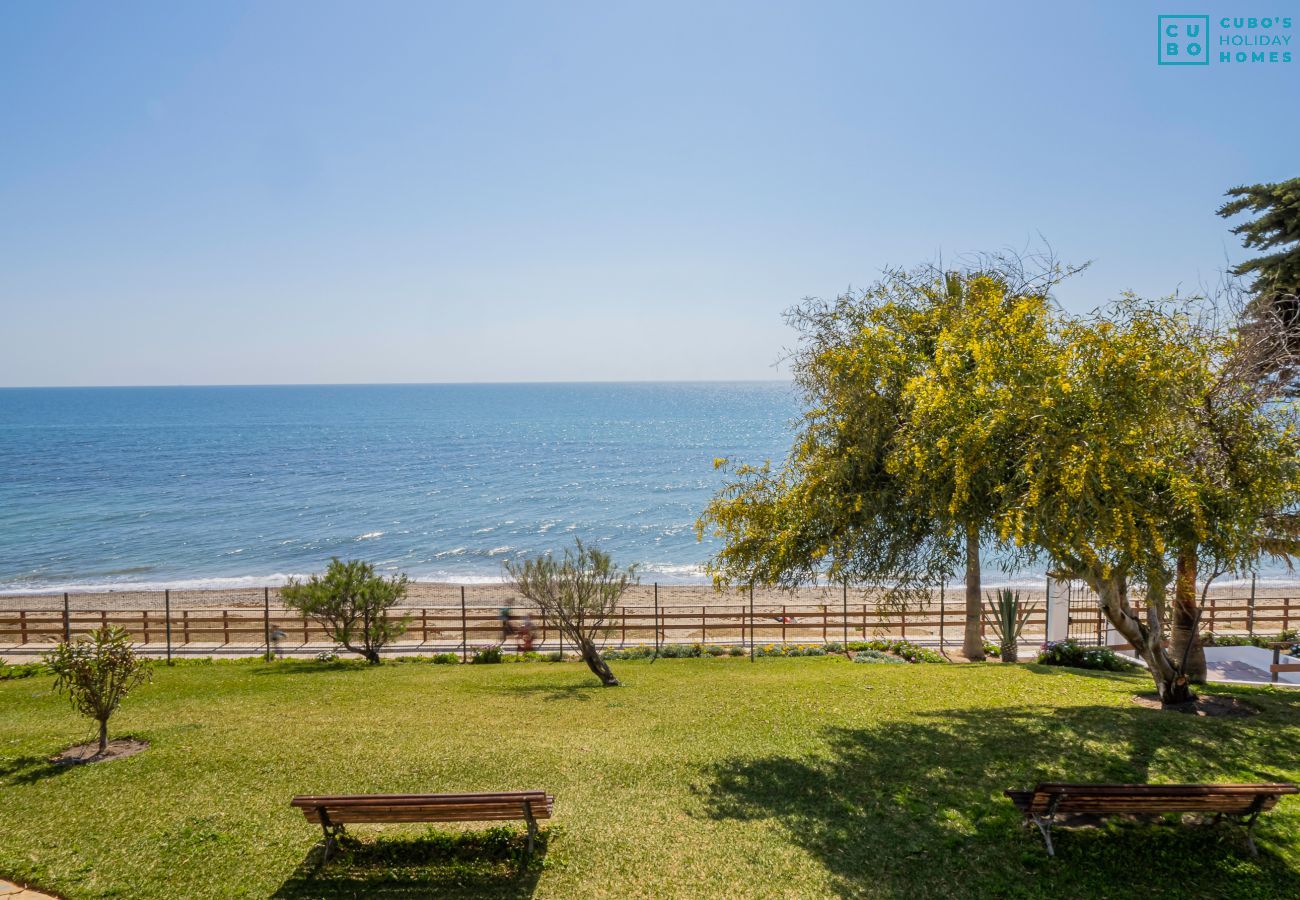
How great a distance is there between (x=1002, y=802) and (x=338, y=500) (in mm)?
62592

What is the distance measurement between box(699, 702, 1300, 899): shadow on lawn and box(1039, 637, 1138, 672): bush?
192 inches

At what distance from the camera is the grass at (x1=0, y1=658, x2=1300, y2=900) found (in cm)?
599

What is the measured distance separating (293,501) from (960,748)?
6255 cm

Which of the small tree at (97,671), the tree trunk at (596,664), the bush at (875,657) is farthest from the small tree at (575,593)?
the small tree at (97,671)

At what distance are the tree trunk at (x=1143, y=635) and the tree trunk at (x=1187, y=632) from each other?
0.33 meters

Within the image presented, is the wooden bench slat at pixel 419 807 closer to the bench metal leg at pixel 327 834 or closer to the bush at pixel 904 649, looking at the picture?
the bench metal leg at pixel 327 834

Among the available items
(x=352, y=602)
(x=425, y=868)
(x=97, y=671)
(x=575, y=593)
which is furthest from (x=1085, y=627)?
(x=97, y=671)

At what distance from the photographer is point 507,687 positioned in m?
14.7

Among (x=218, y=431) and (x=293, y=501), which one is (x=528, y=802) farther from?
(x=218, y=431)

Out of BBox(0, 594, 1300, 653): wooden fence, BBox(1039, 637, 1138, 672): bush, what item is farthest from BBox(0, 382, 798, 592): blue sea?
BBox(1039, 637, 1138, 672): bush

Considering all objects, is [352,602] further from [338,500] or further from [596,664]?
[338,500]

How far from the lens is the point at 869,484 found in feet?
29.1

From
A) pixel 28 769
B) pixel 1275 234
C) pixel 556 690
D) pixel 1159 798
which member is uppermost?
pixel 1275 234

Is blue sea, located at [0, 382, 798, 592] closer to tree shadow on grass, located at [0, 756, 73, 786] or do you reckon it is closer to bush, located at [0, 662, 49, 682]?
tree shadow on grass, located at [0, 756, 73, 786]
